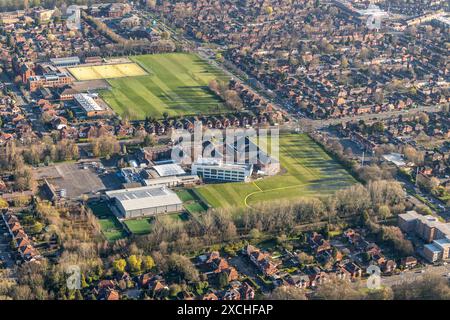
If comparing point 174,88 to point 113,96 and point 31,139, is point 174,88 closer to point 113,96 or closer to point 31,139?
point 113,96

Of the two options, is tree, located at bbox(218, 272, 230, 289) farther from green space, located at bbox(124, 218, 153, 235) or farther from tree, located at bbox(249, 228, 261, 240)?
green space, located at bbox(124, 218, 153, 235)

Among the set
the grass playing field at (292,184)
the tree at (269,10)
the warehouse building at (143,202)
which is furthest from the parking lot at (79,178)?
the tree at (269,10)

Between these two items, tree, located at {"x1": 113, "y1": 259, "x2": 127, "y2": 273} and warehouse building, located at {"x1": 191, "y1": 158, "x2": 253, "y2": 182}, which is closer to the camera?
tree, located at {"x1": 113, "y1": 259, "x2": 127, "y2": 273}

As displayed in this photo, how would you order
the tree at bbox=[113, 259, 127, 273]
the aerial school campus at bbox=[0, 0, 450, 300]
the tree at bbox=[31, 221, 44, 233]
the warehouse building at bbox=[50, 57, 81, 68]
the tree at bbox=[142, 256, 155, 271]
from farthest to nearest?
the warehouse building at bbox=[50, 57, 81, 68] → the tree at bbox=[31, 221, 44, 233] → the aerial school campus at bbox=[0, 0, 450, 300] → the tree at bbox=[142, 256, 155, 271] → the tree at bbox=[113, 259, 127, 273]

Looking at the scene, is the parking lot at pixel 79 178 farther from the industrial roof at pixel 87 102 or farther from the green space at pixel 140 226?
the industrial roof at pixel 87 102

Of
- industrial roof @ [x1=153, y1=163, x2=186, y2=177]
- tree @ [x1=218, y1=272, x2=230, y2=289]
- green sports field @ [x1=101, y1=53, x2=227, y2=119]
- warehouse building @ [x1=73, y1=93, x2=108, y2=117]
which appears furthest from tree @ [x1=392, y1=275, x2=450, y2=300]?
warehouse building @ [x1=73, y1=93, x2=108, y2=117]
